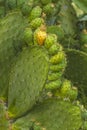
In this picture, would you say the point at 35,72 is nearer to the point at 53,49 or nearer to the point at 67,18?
the point at 53,49

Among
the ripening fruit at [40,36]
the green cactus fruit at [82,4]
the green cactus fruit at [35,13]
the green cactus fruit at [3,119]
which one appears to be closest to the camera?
the green cactus fruit at [3,119]

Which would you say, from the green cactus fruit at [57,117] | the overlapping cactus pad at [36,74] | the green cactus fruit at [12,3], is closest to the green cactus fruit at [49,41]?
the overlapping cactus pad at [36,74]

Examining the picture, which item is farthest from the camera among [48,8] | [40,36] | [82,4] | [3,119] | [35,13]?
[82,4]

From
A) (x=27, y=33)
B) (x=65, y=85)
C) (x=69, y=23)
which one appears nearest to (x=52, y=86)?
(x=65, y=85)

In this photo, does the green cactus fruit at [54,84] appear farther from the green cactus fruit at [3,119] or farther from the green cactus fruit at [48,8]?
the green cactus fruit at [48,8]

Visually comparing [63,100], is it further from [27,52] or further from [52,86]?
[27,52]

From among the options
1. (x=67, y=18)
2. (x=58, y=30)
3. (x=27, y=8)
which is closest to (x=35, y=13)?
(x=27, y=8)

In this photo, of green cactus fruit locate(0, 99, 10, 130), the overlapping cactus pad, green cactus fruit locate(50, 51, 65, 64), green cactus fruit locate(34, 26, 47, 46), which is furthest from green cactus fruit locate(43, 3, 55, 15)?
green cactus fruit locate(0, 99, 10, 130)
